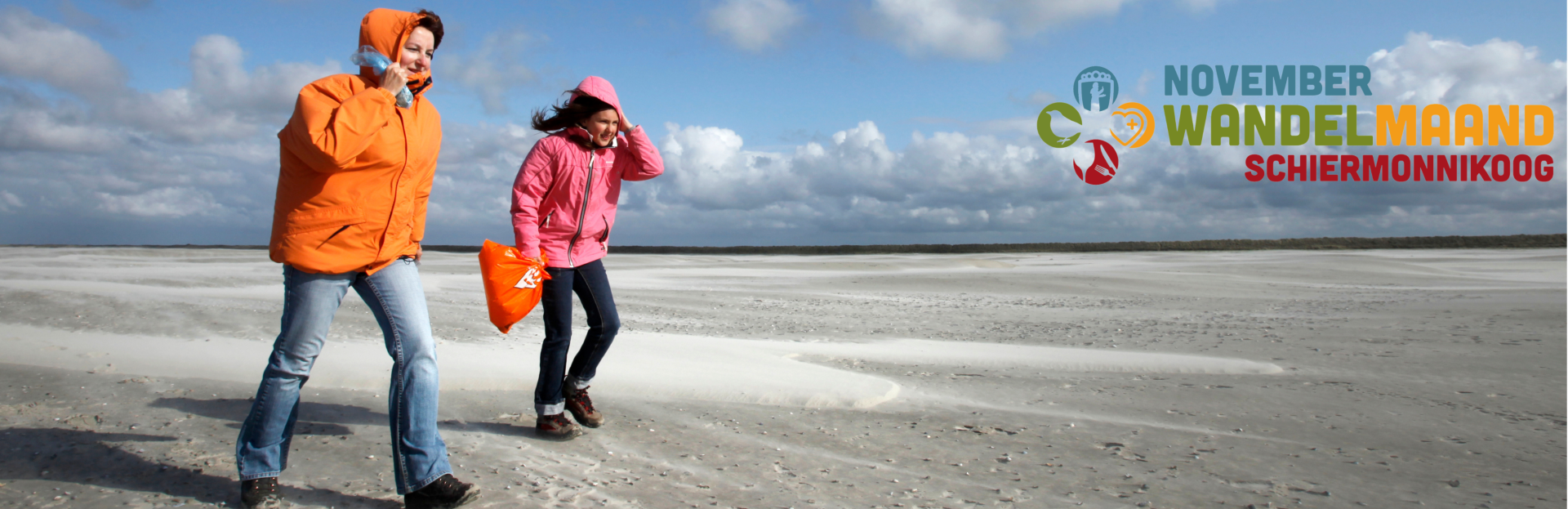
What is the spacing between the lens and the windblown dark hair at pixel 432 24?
9.36 feet

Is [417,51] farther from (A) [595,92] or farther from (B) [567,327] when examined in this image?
(B) [567,327]

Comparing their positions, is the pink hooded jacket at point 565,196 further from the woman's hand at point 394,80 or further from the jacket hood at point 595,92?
the woman's hand at point 394,80

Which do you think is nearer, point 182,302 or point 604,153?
point 604,153

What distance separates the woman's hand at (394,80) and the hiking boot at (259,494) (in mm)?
1321

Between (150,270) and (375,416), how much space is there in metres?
15.3

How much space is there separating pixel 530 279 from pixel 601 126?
75 centimetres

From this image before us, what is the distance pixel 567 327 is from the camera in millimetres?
3797

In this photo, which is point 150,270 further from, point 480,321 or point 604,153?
point 604,153

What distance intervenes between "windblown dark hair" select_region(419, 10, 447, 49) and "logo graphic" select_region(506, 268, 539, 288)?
3.08ft

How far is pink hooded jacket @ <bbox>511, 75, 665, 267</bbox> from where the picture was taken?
3.70m

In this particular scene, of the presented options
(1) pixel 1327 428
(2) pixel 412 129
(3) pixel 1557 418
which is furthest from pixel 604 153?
(3) pixel 1557 418

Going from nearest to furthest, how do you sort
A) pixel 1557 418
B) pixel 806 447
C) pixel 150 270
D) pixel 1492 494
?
pixel 1492 494 → pixel 806 447 → pixel 1557 418 → pixel 150 270

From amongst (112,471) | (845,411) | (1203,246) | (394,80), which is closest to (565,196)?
(394,80)

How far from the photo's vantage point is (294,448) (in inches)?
134
